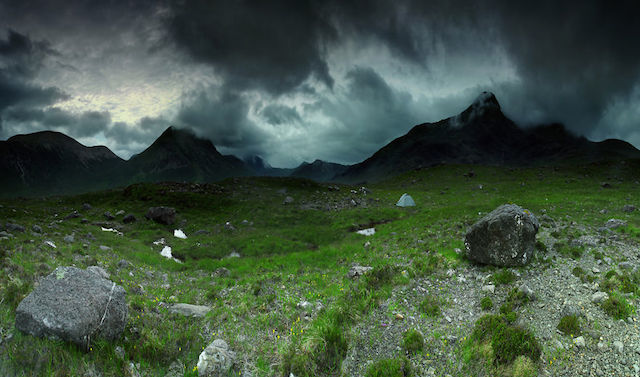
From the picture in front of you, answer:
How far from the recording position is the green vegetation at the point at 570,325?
834 cm

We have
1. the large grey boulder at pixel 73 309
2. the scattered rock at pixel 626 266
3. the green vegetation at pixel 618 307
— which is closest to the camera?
the large grey boulder at pixel 73 309

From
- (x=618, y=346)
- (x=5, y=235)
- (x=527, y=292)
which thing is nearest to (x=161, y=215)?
(x=5, y=235)

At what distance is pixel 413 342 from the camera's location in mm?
8320

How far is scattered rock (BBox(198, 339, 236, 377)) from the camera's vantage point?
7191mm

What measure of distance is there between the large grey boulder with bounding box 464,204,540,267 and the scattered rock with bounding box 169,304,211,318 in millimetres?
13893

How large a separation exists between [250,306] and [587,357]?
11463mm

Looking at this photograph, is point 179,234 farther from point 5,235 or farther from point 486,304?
point 486,304

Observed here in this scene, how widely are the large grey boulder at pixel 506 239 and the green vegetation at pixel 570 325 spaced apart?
4.81m

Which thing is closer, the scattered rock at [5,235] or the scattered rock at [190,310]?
the scattered rock at [190,310]

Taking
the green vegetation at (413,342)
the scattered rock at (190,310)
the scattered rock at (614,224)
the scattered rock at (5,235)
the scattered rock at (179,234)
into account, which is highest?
the scattered rock at (614,224)

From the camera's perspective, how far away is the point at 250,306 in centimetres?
1145

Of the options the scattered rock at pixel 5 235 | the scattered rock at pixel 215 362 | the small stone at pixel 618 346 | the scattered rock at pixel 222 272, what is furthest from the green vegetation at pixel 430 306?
the scattered rock at pixel 5 235

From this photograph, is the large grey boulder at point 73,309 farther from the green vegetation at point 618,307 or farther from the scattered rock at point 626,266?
the scattered rock at point 626,266

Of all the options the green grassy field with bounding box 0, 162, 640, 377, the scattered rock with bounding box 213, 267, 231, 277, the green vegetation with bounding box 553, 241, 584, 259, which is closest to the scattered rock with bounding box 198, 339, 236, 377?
the green grassy field with bounding box 0, 162, 640, 377
